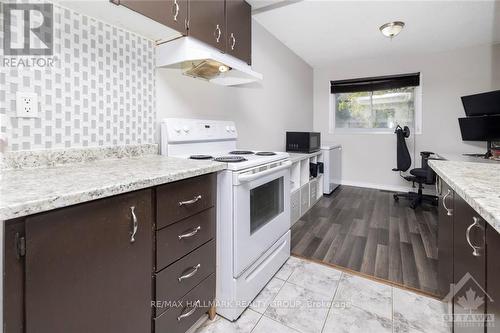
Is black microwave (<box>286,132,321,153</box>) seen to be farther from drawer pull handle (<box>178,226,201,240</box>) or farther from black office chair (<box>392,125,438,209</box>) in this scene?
drawer pull handle (<box>178,226,201,240</box>)

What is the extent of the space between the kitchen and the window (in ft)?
4.45

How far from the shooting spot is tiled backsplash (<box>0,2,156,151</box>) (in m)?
1.05

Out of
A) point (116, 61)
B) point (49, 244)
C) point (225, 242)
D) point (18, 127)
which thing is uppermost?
point (116, 61)

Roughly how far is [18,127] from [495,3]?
13.0 feet

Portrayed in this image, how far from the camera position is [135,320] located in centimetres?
92

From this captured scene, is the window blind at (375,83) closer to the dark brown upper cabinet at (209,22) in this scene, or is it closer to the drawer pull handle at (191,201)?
the dark brown upper cabinet at (209,22)

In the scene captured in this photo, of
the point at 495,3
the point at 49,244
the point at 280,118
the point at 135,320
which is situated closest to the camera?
the point at 49,244

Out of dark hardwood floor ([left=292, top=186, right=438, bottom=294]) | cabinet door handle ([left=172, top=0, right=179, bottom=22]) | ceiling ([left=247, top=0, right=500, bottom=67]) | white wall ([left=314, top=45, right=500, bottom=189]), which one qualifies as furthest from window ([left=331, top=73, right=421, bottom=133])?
cabinet door handle ([left=172, top=0, right=179, bottom=22])

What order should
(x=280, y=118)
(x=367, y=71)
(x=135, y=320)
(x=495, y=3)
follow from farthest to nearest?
(x=367, y=71) < (x=280, y=118) < (x=495, y=3) < (x=135, y=320)

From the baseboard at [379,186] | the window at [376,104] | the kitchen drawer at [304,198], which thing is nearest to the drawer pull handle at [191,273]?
the kitchen drawer at [304,198]

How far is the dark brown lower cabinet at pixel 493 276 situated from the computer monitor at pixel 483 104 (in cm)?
299

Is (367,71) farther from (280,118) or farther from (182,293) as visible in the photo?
(182,293)

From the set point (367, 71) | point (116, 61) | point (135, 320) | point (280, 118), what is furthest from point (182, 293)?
point (367, 71)
